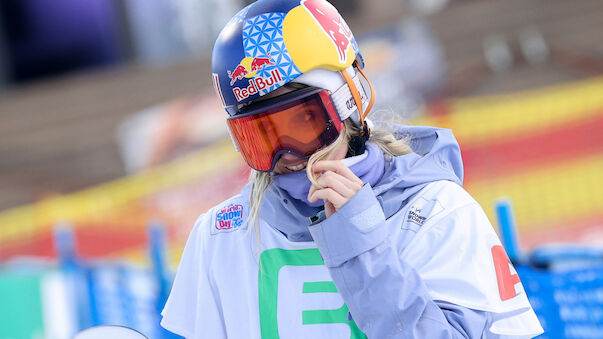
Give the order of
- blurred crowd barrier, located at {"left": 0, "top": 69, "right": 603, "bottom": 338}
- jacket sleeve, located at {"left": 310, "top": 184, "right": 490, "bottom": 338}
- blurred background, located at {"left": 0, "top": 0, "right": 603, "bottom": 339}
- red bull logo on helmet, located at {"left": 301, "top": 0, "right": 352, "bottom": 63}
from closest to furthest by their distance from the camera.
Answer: jacket sleeve, located at {"left": 310, "top": 184, "right": 490, "bottom": 338}, red bull logo on helmet, located at {"left": 301, "top": 0, "right": 352, "bottom": 63}, blurred background, located at {"left": 0, "top": 0, "right": 603, "bottom": 339}, blurred crowd barrier, located at {"left": 0, "top": 69, "right": 603, "bottom": 338}

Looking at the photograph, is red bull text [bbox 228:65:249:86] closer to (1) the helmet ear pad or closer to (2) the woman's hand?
(1) the helmet ear pad

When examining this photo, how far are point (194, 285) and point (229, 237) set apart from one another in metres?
0.17

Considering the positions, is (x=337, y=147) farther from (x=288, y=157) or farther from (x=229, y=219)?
(x=229, y=219)

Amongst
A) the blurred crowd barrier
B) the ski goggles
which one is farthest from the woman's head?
the blurred crowd barrier

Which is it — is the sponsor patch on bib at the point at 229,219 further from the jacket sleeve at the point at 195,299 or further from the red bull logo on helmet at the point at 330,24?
the red bull logo on helmet at the point at 330,24

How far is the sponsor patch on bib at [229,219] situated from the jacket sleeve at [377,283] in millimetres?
366

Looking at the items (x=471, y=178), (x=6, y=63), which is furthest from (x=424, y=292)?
(x=6, y=63)

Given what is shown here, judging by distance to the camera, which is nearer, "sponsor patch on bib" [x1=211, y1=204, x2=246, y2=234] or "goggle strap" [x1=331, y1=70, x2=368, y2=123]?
"goggle strap" [x1=331, y1=70, x2=368, y2=123]

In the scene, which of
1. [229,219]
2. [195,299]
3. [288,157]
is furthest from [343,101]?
[195,299]

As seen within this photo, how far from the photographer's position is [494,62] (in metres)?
10.2

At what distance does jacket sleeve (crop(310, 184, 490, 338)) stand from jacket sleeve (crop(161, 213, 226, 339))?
0.43m

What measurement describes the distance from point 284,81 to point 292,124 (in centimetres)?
10

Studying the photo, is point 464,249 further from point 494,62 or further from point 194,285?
point 494,62

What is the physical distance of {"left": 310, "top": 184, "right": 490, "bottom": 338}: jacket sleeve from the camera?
1530mm
